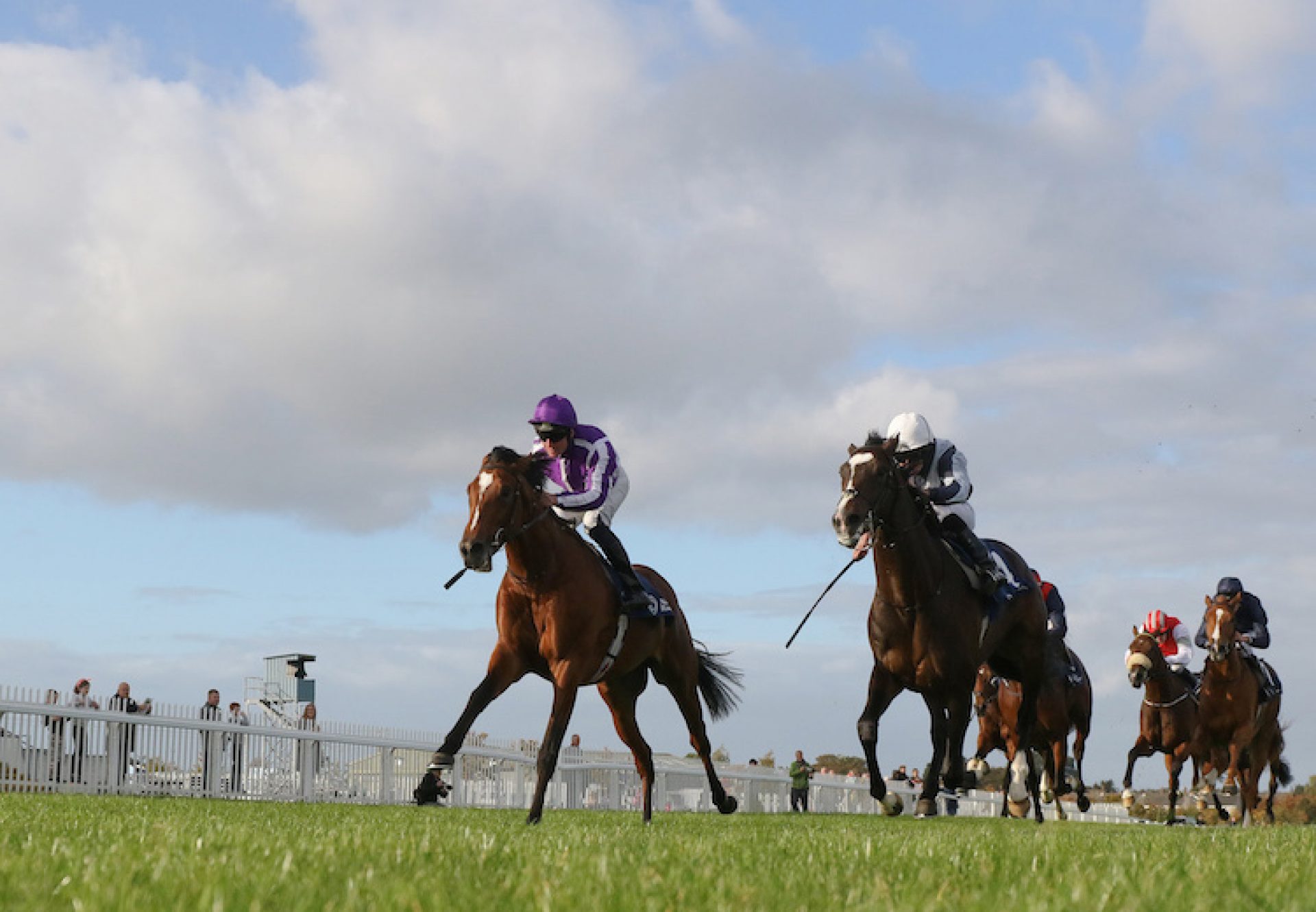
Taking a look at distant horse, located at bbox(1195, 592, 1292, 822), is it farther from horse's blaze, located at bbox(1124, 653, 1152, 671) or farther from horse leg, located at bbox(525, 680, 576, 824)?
horse leg, located at bbox(525, 680, 576, 824)

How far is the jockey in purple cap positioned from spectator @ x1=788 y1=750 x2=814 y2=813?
894 inches

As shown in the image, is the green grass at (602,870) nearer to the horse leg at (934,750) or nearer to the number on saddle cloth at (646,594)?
the number on saddle cloth at (646,594)

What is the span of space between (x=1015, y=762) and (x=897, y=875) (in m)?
11.8

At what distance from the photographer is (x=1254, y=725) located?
18953 mm

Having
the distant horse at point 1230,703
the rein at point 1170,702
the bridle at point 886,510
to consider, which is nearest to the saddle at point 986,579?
the bridle at point 886,510

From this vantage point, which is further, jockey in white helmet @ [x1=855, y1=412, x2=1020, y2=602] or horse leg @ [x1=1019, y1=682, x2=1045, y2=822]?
horse leg @ [x1=1019, y1=682, x2=1045, y2=822]

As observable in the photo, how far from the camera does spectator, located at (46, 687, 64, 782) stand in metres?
20.9

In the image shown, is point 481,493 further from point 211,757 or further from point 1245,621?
point 211,757

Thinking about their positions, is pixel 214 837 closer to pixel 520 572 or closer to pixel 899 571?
pixel 520 572

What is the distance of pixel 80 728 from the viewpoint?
840 inches

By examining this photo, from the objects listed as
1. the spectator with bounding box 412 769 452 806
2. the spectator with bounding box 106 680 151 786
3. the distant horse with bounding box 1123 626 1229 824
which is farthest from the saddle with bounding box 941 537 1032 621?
the spectator with bounding box 106 680 151 786

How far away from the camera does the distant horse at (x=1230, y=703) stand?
58.7 feet

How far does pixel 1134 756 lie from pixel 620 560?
12.8m

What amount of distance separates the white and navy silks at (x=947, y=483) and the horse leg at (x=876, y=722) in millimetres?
1285
